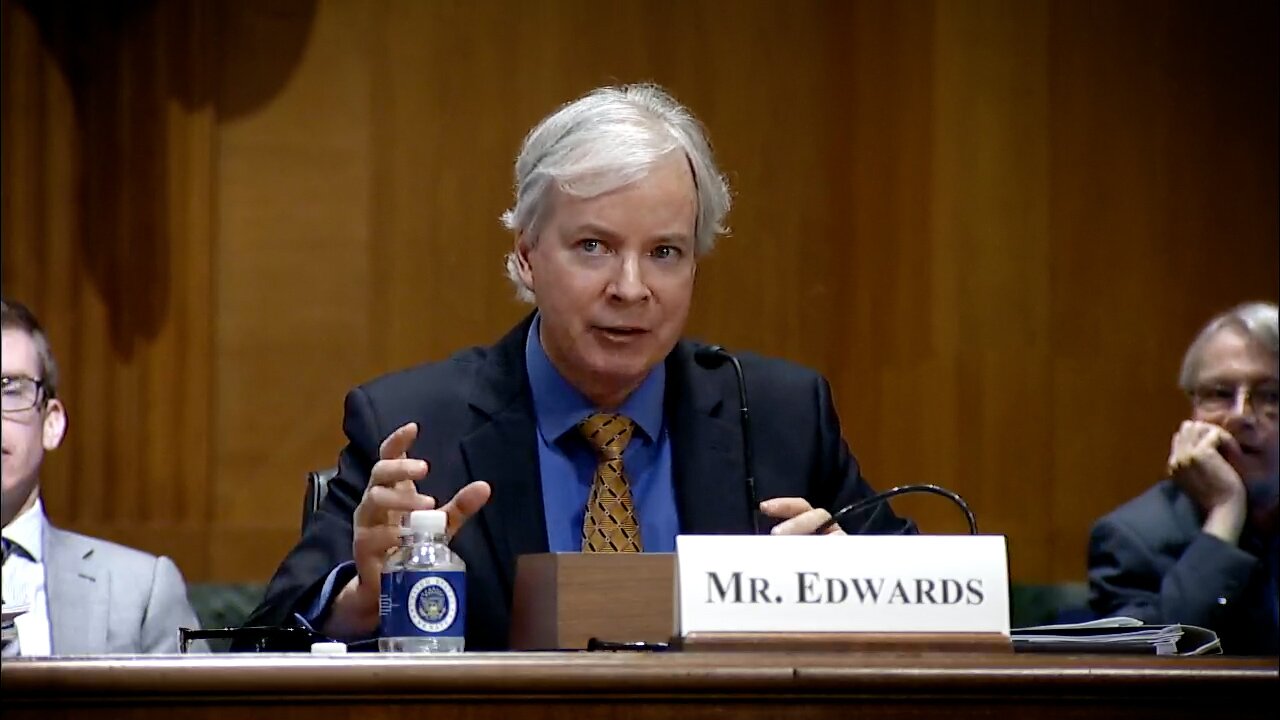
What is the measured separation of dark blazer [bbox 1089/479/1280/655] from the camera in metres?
3.54

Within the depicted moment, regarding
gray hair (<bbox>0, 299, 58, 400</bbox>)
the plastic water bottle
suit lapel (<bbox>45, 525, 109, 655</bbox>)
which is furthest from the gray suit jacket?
the plastic water bottle

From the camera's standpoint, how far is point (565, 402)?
8.29 ft

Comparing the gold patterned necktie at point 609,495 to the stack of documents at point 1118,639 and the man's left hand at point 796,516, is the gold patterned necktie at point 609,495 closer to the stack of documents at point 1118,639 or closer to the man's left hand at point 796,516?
the man's left hand at point 796,516

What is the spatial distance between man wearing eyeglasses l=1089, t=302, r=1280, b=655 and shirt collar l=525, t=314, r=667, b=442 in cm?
142

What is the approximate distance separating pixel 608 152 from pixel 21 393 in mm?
1401

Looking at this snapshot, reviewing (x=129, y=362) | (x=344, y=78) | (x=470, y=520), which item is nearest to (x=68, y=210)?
(x=129, y=362)

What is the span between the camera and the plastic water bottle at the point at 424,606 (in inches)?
72.4

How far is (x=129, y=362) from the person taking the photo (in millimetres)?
3965

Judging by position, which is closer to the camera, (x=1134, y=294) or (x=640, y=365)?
(x=640, y=365)

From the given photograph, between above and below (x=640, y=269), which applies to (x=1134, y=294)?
above

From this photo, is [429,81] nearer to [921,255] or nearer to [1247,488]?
[921,255]

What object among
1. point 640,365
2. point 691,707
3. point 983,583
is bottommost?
point 691,707

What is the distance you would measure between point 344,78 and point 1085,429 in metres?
1.99

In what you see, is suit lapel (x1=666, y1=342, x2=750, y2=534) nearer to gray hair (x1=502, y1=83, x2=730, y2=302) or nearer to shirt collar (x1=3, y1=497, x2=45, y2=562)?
gray hair (x1=502, y1=83, x2=730, y2=302)
